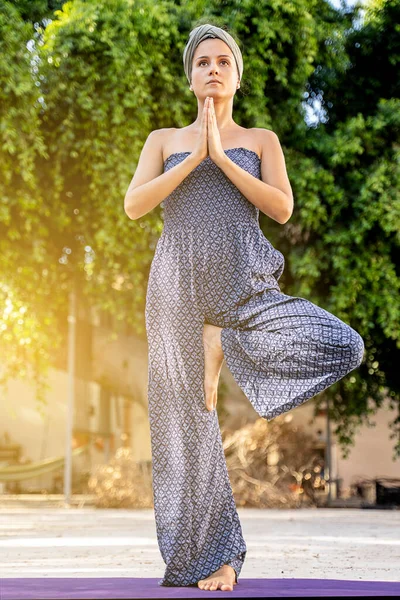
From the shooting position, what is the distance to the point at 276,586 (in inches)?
124

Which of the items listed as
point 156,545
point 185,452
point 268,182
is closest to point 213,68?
point 268,182

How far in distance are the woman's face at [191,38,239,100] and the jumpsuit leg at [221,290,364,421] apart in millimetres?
829

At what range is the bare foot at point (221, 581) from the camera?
313 centimetres

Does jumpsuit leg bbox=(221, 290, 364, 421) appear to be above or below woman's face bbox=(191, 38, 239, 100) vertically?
below

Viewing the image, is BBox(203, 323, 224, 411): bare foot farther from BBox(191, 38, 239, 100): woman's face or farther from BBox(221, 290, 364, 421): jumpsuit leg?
BBox(191, 38, 239, 100): woman's face

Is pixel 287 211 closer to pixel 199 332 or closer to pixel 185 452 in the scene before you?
pixel 199 332

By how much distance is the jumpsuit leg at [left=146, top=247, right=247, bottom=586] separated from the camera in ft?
11.0

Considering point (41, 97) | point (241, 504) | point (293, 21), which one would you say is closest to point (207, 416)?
point (41, 97)

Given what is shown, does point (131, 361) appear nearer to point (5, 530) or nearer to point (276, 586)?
point (5, 530)

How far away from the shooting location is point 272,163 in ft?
11.4

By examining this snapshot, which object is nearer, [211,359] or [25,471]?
[211,359]

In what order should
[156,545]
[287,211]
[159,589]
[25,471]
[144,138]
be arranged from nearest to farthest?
1. [159,589]
2. [287,211]
3. [156,545]
4. [144,138]
5. [25,471]

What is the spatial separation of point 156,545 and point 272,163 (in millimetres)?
4322

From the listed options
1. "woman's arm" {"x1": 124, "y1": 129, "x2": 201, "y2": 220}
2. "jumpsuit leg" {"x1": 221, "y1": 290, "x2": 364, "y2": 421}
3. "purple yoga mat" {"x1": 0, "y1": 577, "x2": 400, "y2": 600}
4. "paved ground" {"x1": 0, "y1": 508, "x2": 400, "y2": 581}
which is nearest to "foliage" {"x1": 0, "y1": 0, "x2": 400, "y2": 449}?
"paved ground" {"x1": 0, "y1": 508, "x2": 400, "y2": 581}
